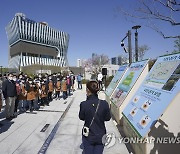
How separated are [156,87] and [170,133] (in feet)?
3.33

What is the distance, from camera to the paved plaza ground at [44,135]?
509 centimetres

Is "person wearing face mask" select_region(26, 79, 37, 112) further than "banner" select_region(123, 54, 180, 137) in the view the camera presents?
Yes

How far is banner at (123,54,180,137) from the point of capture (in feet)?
12.0

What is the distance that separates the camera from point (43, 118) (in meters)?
8.56

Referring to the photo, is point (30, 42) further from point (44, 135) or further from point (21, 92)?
point (44, 135)

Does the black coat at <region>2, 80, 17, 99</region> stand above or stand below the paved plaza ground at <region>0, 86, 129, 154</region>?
above

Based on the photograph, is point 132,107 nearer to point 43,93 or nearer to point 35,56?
point 43,93

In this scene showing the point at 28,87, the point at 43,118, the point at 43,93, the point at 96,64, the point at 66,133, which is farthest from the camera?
the point at 96,64

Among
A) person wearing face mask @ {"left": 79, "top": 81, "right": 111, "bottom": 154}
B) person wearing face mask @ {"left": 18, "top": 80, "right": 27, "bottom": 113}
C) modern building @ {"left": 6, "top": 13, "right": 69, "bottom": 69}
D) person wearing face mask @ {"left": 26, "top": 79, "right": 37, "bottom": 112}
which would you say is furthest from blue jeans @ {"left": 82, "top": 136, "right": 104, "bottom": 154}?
modern building @ {"left": 6, "top": 13, "right": 69, "bottom": 69}

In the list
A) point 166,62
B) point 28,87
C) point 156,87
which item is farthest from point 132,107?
point 28,87

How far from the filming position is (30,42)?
86.6 metres

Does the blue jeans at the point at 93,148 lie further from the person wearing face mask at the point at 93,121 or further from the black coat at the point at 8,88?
the black coat at the point at 8,88

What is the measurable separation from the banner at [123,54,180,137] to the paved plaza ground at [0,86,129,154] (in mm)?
1149

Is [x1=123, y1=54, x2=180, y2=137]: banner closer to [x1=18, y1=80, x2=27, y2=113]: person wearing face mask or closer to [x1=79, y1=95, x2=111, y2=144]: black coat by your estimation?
[x1=79, y1=95, x2=111, y2=144]: black coat
